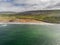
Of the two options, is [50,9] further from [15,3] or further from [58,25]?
[15,3]

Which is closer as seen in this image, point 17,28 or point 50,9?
point 50,9

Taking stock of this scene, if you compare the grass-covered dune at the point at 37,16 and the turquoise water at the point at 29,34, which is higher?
the grass-covered dune at the point at 37,16

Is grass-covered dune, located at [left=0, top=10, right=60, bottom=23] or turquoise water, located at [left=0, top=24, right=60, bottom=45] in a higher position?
grass-covered dune, located at [left=0, top=10, right=60, bottom=23]

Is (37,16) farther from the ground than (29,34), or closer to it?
farther from the ground

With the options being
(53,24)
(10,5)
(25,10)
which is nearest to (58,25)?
(53,24)
